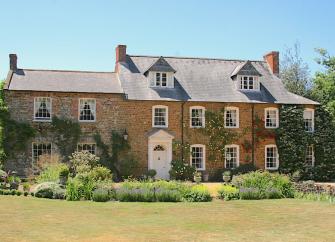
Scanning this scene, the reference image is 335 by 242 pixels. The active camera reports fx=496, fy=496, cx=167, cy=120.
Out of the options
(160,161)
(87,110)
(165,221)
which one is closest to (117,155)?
(160,161)

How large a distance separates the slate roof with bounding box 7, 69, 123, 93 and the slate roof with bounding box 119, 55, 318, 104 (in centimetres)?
110

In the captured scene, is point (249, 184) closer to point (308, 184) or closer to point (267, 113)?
point (308, 184)

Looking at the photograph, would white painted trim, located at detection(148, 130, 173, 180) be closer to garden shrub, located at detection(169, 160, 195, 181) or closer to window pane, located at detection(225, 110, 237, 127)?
garden shrub, located at detection(169, 160, 195, 181)

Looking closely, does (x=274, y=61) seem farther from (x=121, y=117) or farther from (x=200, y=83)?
(x=121, y=117)

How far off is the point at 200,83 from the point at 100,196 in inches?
682

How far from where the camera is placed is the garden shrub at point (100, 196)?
20.7 metres

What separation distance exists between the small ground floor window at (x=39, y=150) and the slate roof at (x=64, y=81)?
355 cm

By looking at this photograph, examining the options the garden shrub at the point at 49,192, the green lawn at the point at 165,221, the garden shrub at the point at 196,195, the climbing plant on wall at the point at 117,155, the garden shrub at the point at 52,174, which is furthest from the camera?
the climbing plant on wall at the point at 117,155

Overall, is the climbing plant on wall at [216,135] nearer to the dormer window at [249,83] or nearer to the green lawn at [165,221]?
the dormer window at [249,83]

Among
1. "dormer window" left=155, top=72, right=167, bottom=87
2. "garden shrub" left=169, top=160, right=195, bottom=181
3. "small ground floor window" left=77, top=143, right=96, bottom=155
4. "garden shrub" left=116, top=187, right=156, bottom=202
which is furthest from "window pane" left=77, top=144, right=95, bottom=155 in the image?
"garden shrub" left=116, top=187, right=156, bottom=202

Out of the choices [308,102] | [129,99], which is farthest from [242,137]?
[129,99]

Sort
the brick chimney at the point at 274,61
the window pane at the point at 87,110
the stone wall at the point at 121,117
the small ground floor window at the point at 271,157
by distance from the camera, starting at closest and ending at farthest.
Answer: the stone wall at the point at 121,117 < the window pane at the point at 87,110 < the small ground floor window at the point at 271,157 < the brick chimney at the point at 274,61

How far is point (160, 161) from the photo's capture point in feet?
111

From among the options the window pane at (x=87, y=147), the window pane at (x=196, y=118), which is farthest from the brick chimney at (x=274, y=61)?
the window pane at (x=87, y=147)
